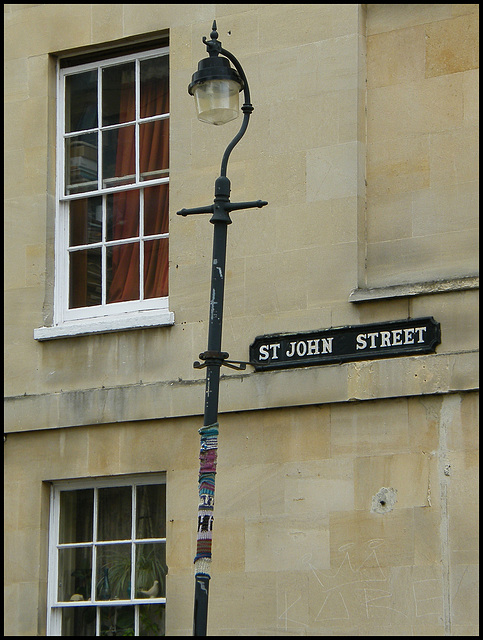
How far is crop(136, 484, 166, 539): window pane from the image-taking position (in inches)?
483

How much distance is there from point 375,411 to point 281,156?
8.42 ft

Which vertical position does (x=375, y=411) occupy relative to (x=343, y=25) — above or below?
below

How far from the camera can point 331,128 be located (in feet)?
39.1

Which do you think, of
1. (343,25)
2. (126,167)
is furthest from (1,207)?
(343,25)

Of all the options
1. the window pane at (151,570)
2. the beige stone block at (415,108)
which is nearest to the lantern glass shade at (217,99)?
the beige stone block at (415,108)

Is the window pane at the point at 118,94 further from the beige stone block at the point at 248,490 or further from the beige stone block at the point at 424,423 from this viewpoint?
the beige stone block at the point at 424,423

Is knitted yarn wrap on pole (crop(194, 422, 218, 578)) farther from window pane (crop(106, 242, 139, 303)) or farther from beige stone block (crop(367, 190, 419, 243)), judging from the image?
window pane (crop(106, 242, 139, 303))

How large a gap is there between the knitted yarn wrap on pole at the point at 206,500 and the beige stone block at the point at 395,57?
12.9 ft

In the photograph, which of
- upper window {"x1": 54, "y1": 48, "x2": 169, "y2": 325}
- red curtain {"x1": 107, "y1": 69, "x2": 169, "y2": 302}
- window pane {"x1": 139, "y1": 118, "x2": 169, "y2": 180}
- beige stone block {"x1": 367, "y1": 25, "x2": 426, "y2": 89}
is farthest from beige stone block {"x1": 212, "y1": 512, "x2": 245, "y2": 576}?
beige stone block {"x1": 367, "y1": 25, "x2": 426, "y2": 89}

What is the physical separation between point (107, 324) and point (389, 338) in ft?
9.60

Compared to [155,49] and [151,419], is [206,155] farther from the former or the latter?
[151,419]

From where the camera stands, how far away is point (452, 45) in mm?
11648

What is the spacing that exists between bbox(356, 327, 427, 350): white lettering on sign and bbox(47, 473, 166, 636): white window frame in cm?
234

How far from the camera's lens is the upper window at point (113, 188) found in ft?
42.7
